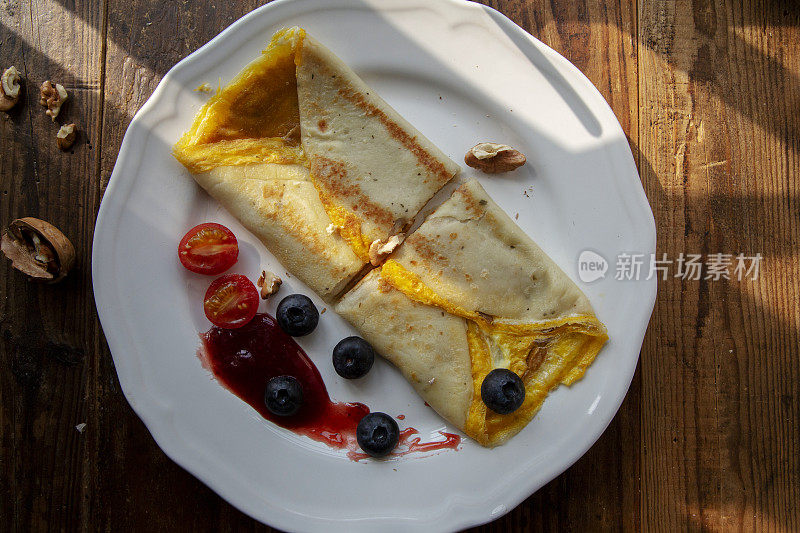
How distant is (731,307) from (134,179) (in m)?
2.68

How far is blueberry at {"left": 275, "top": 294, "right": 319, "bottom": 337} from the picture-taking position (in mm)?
2207

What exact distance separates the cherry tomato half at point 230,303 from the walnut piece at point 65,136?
0.94 m

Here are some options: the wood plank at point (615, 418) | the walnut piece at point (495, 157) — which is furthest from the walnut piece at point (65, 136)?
the wood plank at point (615, 418)

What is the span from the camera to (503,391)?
2098 mm

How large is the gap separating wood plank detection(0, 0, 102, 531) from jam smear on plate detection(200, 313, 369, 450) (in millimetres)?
613

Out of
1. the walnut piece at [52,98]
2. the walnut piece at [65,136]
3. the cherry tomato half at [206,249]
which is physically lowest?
the cherry tomato half at [206,249]

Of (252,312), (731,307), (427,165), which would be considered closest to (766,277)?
(731,307)

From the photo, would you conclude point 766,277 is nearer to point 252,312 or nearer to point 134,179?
point 252,312

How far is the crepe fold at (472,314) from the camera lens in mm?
2205

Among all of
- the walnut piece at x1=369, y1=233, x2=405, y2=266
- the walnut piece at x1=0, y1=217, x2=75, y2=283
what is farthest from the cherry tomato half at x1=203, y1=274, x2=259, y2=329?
the walnut piece at x1=0, y1=217, x2=75, y2=283

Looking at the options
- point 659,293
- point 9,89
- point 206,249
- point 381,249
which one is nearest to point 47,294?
point 206,249

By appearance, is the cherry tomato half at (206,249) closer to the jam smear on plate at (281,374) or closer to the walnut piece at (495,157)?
the jam smear on plate at (281,374)

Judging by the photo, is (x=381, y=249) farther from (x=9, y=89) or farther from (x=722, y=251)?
(x=9, y=89)

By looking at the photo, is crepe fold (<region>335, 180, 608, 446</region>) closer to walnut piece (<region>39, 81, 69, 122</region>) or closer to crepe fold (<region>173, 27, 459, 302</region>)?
crepe fold (<region>173, 27, 459, 302</region>)
